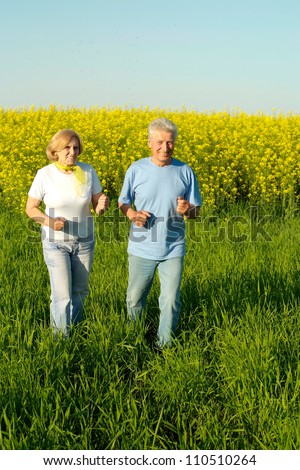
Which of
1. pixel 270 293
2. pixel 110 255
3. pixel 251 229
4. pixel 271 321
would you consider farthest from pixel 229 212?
pixel 271 321

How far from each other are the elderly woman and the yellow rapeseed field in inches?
235

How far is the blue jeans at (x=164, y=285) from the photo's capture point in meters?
4.09

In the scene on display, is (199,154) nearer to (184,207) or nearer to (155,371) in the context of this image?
(184,207)

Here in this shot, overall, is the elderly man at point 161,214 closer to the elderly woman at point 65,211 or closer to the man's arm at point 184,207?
the man's arm at point 184,207

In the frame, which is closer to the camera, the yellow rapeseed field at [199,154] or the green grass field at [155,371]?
the green grass field at [155,371]

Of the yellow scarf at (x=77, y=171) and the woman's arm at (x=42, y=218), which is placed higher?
the yellow scarf at (x=77, y=171)

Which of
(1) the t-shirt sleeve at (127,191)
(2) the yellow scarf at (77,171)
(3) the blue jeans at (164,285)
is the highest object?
(2) the yellow scarf at (77,171)

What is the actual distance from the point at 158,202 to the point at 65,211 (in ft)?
2.07

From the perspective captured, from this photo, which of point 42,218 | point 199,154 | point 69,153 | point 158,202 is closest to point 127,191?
point 158,202

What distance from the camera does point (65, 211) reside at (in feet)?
13.5

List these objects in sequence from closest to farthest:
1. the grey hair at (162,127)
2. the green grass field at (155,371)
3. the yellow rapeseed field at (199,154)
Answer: the green grass field at (155,371)
the grey hair at (162,127)
the yellow rapeseed field at (199,154)

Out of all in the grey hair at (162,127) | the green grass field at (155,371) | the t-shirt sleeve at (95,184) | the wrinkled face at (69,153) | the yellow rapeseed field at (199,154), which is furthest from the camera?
the yellow rapeseed field at (199,154)

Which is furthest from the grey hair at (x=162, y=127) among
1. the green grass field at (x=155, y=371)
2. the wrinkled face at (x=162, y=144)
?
the green grass field at (x=155, y=371)

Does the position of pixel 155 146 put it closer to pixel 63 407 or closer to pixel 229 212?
pixel 63 407
